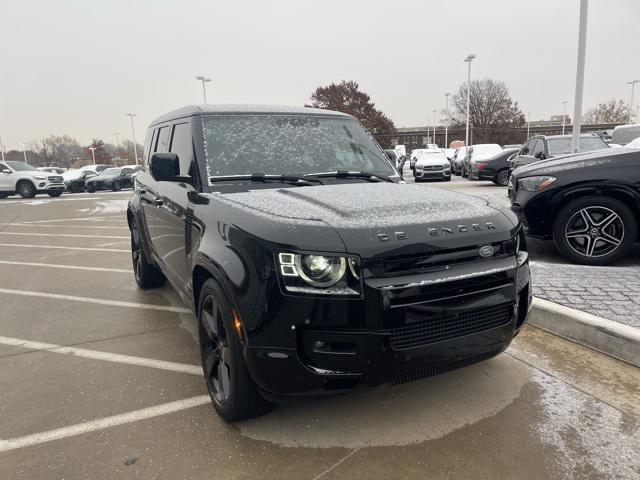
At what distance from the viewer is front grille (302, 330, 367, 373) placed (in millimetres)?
2258

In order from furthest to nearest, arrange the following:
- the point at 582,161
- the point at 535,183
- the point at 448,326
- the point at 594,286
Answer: the point at 535,183
the point at 582,161
the point at 594,286
the point at 448,326

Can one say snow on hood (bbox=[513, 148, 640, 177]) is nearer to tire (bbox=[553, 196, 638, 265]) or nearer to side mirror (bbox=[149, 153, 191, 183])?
tire (bbox=[553, 196, 638, 265])

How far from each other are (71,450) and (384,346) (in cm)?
182

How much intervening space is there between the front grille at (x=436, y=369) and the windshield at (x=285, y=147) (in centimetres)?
170

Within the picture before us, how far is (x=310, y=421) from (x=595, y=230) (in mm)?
4267

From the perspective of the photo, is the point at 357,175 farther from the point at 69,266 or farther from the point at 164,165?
the point at 69,266

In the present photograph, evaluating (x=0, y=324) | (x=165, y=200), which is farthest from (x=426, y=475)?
(x=0, y=324)

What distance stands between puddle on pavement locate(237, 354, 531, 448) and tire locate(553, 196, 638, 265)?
2.79 m

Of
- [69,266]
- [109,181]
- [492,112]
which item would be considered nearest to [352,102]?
[492,112]

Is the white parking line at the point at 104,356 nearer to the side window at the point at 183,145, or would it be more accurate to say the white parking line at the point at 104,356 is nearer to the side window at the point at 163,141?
the side window at the point at 183,145

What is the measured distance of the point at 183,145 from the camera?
3.75 meters

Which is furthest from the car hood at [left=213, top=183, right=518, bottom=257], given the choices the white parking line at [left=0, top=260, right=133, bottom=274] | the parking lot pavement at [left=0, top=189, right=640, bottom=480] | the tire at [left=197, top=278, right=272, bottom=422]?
the white parking line at [left=0, top=260, right=133, bottom=274]

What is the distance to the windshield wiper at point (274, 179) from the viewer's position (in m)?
3.30

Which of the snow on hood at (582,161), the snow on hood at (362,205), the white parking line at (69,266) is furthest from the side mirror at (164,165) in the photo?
the snow on hood at (582,161)
